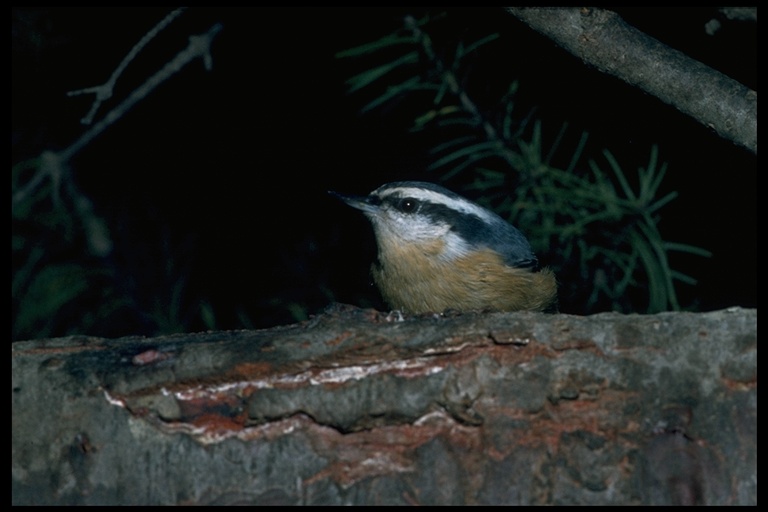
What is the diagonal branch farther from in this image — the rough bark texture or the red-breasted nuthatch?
the red-breasted nuthatch

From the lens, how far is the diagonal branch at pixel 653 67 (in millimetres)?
1979

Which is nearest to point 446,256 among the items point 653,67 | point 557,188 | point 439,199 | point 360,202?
point 439,199

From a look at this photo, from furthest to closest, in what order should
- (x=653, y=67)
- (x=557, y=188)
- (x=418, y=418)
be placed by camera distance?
(x=557, y=188) → (x=653, y=67) → (x=418, y=418)

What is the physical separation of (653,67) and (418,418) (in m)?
1.13

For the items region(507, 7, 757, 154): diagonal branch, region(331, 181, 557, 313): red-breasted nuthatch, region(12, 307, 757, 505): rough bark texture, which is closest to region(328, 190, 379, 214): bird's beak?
region(331, 181, 557, 313): red-breasted nuthatch

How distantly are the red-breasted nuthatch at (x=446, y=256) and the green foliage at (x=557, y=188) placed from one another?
0.09 m

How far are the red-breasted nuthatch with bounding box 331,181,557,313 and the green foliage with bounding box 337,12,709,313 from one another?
0.09 metres

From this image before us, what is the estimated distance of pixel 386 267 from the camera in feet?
10.0

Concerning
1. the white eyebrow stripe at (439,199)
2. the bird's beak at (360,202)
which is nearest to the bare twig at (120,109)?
the bird's beak at (360,202)

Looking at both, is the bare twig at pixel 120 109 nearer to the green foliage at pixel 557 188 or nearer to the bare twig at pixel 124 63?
the bare twig at pixel 124 63

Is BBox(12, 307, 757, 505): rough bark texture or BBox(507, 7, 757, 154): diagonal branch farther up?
BBox(507, 7, 757, 154): diagonal branch

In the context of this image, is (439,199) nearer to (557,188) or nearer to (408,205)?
(408,205)

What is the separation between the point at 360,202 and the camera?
2986 mm

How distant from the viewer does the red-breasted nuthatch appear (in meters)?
2.90
